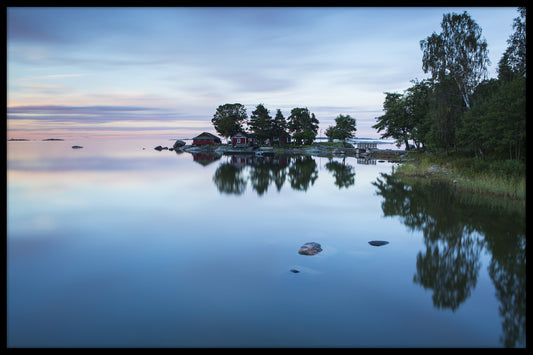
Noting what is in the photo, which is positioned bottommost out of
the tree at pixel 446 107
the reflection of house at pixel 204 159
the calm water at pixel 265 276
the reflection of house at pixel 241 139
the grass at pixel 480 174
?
the calm water at pixel 265 276

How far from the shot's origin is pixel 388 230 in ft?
59.6

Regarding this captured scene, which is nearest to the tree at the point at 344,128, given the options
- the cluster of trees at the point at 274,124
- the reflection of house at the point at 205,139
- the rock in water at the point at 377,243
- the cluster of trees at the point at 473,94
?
the cluster of trees at the point at 274,124

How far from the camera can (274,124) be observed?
110 meters

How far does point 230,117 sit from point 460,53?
3429 inches

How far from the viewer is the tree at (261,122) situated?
106250 millimetres

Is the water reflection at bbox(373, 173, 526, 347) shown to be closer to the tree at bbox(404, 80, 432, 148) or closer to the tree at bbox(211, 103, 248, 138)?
the tree at bbox(404, 80, 432, 148)

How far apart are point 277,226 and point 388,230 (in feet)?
19.8

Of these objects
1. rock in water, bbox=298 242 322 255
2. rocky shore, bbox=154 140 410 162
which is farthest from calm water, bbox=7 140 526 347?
rocky shore, bbox=154 140 410 162

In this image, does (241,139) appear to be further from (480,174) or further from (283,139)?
(480,174)

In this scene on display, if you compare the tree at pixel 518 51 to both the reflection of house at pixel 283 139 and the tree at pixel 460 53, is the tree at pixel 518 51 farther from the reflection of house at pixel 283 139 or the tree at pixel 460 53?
the reflection of house at pixel 283 139

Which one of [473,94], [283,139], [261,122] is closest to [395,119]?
[473,94]

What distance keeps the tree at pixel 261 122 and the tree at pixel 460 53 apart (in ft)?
235

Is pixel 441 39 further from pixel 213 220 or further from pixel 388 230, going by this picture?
pixel 213 220
